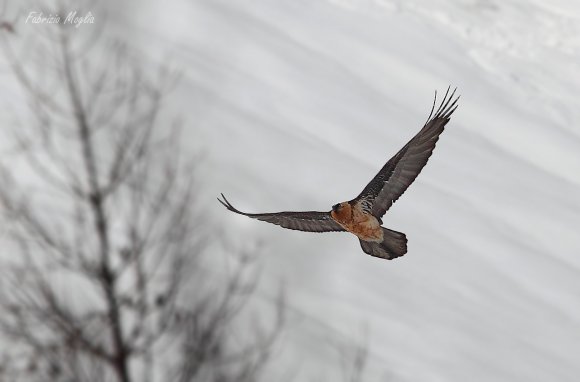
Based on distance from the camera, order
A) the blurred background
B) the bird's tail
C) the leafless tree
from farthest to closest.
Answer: the blurred background < the leafless tree < the bird's tail

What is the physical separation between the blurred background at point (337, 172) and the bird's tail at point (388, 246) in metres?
8.35

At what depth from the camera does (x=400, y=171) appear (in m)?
2.69

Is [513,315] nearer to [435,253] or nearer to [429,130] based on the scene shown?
[435,253]

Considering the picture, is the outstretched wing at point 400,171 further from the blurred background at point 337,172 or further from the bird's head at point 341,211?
the blurred background at point 337,172

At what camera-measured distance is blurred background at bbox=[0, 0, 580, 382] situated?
41.5 feet

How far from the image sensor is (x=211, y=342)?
377 inches

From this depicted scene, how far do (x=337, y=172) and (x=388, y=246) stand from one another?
11.3 meters

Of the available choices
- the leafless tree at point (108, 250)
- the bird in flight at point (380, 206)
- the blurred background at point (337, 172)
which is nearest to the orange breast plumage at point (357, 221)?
the bird in flight at point (380, 206)

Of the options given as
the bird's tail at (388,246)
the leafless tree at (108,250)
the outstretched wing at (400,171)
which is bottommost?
the leafless tree at (108,250)

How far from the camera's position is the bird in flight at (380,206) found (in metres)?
A: 2.60

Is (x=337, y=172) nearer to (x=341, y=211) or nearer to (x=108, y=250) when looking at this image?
(x=108, y=250)

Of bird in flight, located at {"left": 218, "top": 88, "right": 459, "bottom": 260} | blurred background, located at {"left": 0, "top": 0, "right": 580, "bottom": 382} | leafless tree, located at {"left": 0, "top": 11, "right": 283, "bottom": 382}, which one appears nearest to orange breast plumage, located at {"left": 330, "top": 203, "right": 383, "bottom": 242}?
bird in flight, located at {"left": 218, "top": 88, "right": 459, "bottom": 260}

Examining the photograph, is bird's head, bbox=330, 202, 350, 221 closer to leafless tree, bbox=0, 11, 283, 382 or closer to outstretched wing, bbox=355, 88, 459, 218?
outstretched wing, bbox=355, 88, 459, 218

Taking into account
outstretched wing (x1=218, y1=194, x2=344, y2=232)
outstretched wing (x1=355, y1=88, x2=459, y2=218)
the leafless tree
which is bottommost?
the leafless tree
